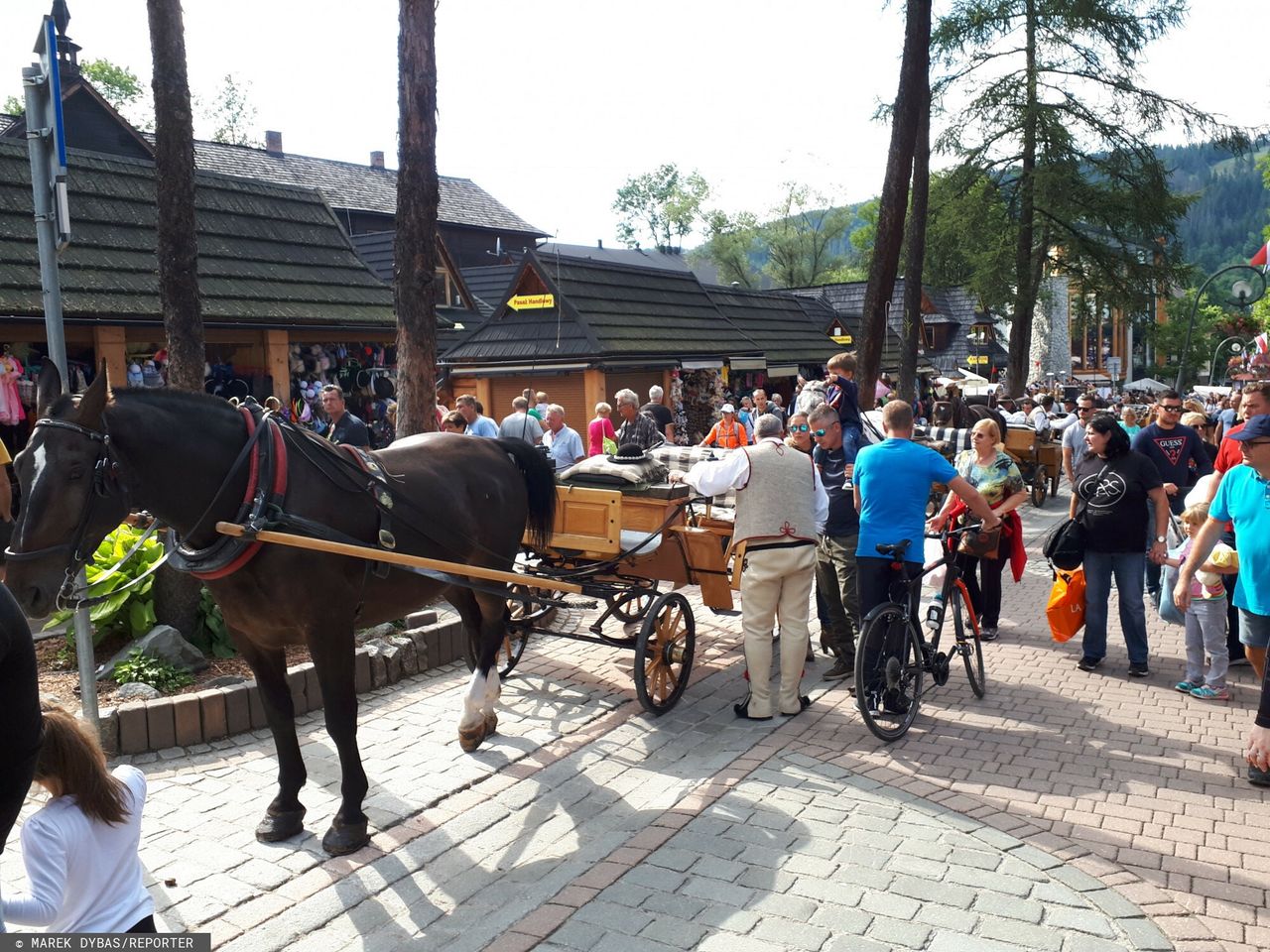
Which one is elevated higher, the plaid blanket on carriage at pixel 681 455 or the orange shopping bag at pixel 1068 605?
the plaid blanket on carriage at pixel 681 455

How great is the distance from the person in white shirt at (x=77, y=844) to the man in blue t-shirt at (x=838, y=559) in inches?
219

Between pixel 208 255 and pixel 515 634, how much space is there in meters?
7.63

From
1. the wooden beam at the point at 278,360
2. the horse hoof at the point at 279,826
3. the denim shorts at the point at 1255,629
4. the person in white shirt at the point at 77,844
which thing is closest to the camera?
the person in white shirt at the point at 77,844

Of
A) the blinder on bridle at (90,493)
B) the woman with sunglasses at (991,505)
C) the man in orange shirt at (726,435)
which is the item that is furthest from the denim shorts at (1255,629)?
the man in orange shirt at (726,435)

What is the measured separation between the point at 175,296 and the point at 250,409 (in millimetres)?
3083

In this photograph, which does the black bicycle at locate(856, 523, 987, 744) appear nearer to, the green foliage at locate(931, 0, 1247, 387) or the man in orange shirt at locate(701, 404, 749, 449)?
the man in orange shirt at locate(701, 404, 749, 449)

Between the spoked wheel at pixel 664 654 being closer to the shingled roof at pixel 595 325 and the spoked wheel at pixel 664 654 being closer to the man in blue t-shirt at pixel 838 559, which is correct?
the man in blue t-shirt at pixel 838 559

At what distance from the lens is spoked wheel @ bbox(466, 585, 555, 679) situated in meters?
7.17

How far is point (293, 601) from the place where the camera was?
4.70 meters

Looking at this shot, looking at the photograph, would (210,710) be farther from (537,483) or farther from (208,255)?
(208,255)

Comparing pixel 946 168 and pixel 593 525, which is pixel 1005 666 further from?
pixel 946 168

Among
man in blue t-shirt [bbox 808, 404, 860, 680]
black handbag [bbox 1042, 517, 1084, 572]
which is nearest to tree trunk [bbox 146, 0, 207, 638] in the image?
man in blue t-shirt [bbox 808, 404, 860, 680]

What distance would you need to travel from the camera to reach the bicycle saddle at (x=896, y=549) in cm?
643

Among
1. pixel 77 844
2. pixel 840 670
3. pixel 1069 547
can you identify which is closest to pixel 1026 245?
pixel 1069 547
